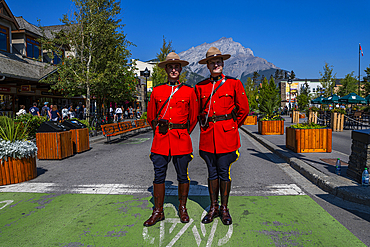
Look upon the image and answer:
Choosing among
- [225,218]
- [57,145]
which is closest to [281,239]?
[225,218]

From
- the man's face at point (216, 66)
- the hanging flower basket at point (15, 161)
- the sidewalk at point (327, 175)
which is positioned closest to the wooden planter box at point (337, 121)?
the sidewalk at point (327, 175)

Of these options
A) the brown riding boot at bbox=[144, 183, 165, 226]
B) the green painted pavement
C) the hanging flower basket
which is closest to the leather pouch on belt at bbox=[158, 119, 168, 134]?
the brown riding boot at bbox=[144, 183, 165, 226]

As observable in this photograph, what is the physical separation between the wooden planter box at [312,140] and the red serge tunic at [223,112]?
5.29m

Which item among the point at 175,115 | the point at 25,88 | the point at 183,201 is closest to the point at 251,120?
the point at 25,88

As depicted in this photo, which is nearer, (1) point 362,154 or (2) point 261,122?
(1) point 362,154

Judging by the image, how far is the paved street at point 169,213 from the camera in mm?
3143

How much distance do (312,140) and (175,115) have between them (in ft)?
20.5

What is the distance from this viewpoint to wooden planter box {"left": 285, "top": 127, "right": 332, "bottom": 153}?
821 cm

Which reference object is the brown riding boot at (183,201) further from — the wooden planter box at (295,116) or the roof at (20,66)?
the wooden planter box at (295,116)

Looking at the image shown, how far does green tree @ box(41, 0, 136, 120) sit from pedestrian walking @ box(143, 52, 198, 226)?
42.4ft

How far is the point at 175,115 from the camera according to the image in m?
3.52

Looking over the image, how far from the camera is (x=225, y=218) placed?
3.52 m

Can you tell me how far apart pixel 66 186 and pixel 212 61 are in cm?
396

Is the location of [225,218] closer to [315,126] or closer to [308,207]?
[308,207]
